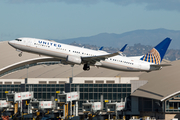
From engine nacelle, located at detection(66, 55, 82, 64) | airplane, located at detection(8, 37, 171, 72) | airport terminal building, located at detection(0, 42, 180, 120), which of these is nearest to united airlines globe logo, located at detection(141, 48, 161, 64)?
airplane, located at detection(8, 37, 171, 72)

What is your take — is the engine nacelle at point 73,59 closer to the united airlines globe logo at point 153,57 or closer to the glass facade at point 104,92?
the united airlines globe logo at point 153,57

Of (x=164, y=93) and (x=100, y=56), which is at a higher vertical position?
(x=100, y=56)

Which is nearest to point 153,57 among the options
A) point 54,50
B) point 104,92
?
point 104,92

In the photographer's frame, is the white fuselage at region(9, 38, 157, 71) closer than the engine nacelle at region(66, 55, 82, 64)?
Yes

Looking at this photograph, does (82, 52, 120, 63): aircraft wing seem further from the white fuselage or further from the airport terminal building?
the airport terminal building

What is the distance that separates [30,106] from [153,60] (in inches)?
1383

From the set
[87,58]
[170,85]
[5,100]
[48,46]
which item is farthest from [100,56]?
[5,100]

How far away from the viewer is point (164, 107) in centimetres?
8356

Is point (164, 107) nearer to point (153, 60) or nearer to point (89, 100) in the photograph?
point (153, 60)

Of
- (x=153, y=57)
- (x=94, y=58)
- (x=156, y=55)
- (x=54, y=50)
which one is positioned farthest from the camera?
(x=156, y=55)

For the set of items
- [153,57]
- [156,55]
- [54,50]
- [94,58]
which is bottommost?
[94,58]

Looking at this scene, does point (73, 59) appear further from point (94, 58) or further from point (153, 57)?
point (153, 57)

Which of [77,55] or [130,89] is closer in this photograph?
[77,55]

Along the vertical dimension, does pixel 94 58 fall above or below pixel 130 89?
above
